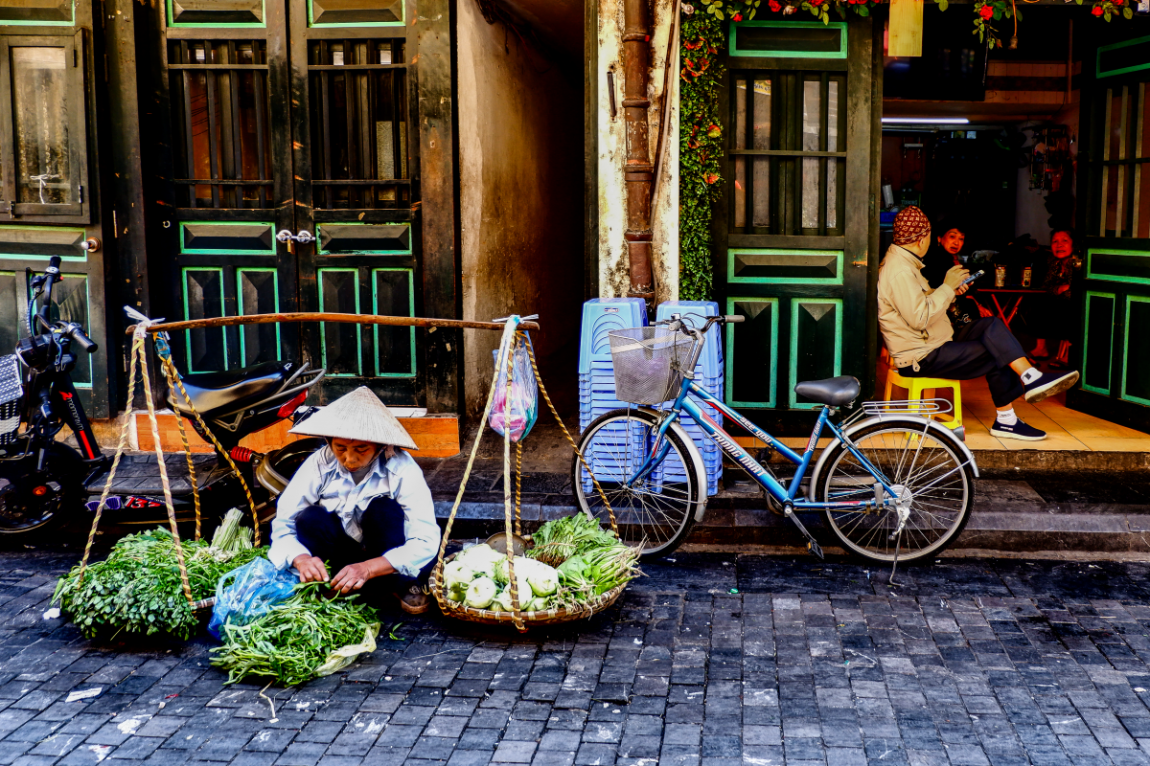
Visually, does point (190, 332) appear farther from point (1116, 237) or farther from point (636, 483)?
point (1116, 237)

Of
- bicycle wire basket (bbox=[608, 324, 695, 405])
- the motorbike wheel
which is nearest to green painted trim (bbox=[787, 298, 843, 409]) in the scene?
bicycle wire basket (bbox=[608, 324, 695, 405])

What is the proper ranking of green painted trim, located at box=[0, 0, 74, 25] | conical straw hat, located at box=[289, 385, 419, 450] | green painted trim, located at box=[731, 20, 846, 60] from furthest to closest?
green painted trim, located at box=[0, 0, 74, 25], green painted trim, located at box=[731, 20, 846, 60], conical straw hat, located at box=[289, 385, 419, 450]

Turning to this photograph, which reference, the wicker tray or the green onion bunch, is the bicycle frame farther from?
the green onion bunch

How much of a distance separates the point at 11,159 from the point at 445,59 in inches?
129

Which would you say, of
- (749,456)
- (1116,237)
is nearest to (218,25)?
(749,456)

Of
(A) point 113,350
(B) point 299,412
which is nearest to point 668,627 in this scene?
(B) point 299,412

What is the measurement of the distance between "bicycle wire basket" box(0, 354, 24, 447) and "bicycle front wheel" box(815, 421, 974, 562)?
4.52 m

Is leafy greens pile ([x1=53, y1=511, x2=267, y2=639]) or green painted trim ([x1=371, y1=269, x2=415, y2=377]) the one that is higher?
green painted trim ([x1=371, y1=269, x2=415, y2=377])

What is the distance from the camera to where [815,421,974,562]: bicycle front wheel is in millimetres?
5707

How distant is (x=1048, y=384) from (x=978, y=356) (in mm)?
486

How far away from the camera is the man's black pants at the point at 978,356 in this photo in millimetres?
7367

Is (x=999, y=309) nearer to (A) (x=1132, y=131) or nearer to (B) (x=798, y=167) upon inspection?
(A) (x=1132, y=131)

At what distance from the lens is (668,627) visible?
5.03 meters

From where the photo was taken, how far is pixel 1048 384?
7.12m
